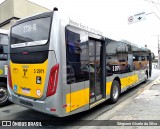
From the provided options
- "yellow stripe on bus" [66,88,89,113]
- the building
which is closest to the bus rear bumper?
"yellow stripe on bus" [66,88,89,113]

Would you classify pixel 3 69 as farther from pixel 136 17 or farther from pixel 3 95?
pixel 136 17

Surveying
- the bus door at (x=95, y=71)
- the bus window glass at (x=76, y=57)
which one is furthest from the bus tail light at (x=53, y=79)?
the bus door at (x=95, y=71)

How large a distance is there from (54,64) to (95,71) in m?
2.07

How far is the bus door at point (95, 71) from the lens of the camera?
19.3ft

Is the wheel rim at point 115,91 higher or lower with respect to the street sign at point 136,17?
lower

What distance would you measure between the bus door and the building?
15.0 meters

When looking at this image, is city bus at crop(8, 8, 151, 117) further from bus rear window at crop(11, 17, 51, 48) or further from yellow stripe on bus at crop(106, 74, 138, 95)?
yellow stripe on bus at crop(106, 74, 138, 95)

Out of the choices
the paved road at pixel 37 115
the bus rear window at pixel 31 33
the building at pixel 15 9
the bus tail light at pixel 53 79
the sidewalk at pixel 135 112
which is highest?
the building at pixel 15 9

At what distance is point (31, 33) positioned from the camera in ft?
16.6

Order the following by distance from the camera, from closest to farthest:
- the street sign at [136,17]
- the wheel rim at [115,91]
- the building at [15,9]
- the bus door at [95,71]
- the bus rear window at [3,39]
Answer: the bus door at [95,71], the bus rear window at [3,39], the wheel rim at [115,91], the street sign at [136,17], the building at [15,9]

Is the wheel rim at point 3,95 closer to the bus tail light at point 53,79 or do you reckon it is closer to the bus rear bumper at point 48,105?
the bus rear bumper at point 48,105

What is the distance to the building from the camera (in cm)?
1952

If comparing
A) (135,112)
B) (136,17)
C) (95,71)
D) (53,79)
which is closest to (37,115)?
(53,79)

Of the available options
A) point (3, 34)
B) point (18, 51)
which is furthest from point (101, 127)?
point (3, 34)
